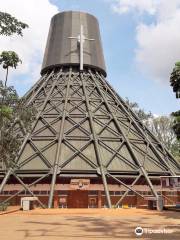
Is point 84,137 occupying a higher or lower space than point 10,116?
higher

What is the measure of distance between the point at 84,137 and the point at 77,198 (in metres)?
6.76

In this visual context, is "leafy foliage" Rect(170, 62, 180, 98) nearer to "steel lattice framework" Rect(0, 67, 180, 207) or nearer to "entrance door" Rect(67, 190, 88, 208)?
"steel lattice framework" Rect(0, 67, 180, 207)

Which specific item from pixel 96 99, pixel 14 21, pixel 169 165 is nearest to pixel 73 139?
pixel 96 99

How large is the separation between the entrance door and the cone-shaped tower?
0.22 meters

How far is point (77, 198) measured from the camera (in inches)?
1304

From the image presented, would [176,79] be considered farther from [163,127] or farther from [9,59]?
[163,127]

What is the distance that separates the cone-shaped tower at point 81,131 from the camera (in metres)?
33.3

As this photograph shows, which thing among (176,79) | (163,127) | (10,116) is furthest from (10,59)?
(163,127)

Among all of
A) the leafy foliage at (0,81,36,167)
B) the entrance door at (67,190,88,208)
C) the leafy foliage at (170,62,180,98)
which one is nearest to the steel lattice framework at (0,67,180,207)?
the entrance door at (67,190,88,208)

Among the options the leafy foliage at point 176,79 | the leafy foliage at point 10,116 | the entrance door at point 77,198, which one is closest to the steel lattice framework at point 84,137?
the entrance door at point 77,198

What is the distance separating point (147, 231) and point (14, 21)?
12458 mm

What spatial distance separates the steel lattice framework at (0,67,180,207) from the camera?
33.8 metres

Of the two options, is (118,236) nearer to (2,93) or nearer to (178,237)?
(178,237)

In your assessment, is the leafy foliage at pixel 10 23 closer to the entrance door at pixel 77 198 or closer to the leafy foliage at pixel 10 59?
the leafy foliage at pixel 10 59
